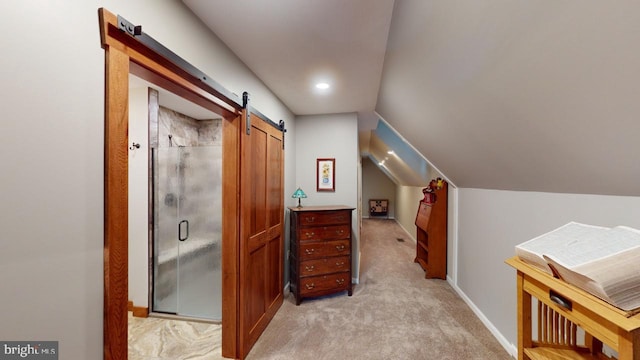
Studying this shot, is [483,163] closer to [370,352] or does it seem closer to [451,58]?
[451,58]

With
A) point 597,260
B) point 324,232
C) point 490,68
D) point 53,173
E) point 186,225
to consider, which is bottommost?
point 324,232

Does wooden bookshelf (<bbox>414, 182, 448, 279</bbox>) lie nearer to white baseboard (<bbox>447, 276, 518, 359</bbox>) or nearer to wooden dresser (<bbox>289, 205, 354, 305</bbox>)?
white baseboard (<bbox>447, 276, 518, 359</bbox>)

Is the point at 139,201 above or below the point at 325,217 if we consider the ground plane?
above

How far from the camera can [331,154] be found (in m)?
3.45

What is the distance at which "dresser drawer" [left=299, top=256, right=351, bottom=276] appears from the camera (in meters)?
2.85

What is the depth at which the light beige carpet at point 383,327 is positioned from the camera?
2002 mm

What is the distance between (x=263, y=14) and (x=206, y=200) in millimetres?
1928

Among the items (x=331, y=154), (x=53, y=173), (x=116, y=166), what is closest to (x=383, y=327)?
(x=331, y=154)

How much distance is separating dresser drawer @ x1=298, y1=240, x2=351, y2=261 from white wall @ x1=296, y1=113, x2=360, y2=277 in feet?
1.56

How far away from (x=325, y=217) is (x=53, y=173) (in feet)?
7.80

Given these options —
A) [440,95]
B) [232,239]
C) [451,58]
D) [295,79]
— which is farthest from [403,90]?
[232,239]

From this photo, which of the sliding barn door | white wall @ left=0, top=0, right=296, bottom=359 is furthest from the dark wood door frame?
the sliding barn door

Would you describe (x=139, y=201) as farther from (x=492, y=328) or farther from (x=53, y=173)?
(x=492, y=328)

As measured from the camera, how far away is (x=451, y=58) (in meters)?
1.42
